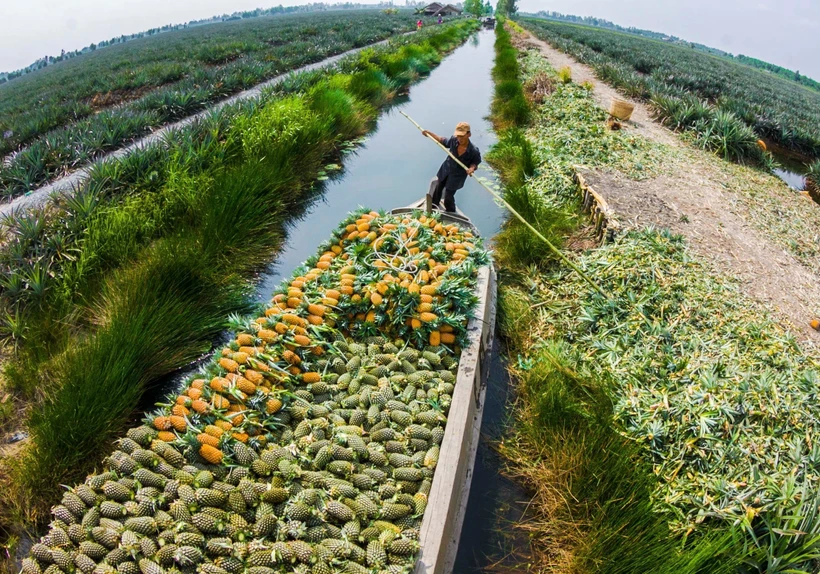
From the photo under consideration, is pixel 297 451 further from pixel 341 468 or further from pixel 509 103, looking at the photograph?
pixel 509 103

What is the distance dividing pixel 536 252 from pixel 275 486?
13.6ft

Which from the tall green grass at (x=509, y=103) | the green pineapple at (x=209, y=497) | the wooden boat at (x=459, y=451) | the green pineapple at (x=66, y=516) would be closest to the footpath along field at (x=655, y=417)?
the wooden boat at (x=459, y=451)

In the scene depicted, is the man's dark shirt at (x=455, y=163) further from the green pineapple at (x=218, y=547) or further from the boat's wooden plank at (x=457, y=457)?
the green pineapple at (x=218, y=547)

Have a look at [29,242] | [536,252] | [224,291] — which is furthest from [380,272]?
[29,242]

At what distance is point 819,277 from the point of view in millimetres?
5160

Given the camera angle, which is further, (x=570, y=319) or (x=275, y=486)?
(x=570, y=319)

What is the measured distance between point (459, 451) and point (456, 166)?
3.90 m

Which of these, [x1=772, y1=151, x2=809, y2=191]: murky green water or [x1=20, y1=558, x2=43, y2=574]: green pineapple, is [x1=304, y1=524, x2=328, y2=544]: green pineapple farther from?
[x1=772, y1=151, x2=809, y2=191]: murky green water

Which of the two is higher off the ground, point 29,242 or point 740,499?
point 29,242

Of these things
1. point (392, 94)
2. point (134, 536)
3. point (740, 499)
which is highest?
point (392, 94)

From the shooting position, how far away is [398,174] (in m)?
8.33

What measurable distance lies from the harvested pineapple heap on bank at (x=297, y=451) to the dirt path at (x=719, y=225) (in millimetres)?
3063

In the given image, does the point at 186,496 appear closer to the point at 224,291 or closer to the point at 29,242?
the point at 224,291

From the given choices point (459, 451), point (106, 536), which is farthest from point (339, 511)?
point (106, 536)
